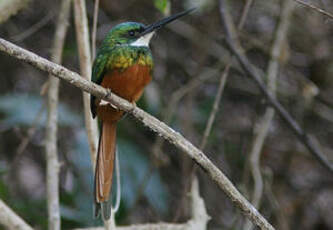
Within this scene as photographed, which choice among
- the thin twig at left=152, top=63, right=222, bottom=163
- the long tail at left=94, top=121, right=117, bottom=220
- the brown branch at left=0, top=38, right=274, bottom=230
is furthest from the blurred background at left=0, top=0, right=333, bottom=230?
the brown branch at left=0, top=38, right=274, bottom=230

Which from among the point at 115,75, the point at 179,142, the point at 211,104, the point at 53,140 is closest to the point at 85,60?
the point at 115,75

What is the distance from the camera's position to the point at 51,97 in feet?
8.23

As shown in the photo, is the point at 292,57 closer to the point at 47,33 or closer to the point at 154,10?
the point at 154,10

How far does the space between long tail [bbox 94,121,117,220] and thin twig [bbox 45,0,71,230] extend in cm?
30

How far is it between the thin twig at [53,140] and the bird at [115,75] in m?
0.22

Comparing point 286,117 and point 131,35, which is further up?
point 131,35

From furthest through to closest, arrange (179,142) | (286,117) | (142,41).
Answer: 1. (286,117)
2. (142,41)
3. (179,142)

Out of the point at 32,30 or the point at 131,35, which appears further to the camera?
the point at 32,30

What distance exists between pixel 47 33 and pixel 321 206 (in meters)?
2.07

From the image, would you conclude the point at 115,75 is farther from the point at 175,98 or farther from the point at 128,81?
the point at 175,98

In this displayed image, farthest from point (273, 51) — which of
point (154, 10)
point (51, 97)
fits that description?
point (51, 97)

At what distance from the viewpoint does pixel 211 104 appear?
11.7 ft

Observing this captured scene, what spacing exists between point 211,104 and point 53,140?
4.56ft

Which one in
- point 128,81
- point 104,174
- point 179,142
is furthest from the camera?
point 128,81
